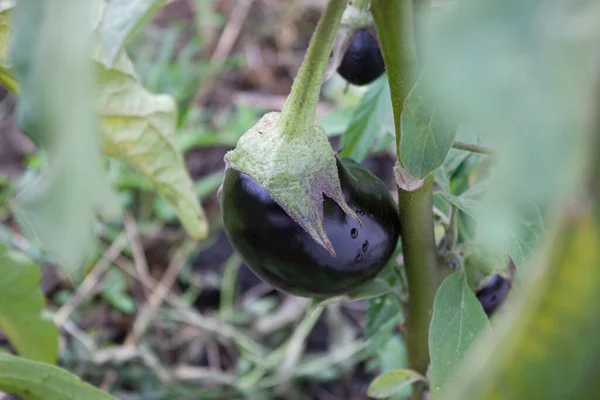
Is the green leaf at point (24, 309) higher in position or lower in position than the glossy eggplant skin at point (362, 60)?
lower

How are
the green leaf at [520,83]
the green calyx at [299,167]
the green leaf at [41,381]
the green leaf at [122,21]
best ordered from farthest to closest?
the green leaf at [41,381], the green calyx at [299,167], the green leaf at [122,21], the green leaf at [520,83]

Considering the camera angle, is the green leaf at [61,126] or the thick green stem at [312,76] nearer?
the green leaf at [61,126]

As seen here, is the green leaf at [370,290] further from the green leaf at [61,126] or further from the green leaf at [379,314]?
the green leaf at [61,126]

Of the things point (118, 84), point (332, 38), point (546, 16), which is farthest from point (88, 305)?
point (546, 16)

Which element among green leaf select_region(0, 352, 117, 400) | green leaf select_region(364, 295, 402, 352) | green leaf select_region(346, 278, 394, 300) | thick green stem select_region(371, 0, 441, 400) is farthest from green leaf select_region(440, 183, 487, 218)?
green leaf select_region(0, 352, 117, 400)

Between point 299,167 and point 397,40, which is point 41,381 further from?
point 397,40

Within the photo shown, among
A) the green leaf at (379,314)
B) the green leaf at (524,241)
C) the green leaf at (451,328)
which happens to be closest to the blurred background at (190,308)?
the green leaf at (379,314)

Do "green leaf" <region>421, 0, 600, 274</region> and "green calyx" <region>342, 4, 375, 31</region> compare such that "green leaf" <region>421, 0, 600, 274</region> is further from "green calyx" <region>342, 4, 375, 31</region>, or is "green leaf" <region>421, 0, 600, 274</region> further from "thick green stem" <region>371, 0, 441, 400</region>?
"green calyx" <region>342, 4, 375, 31</region>
